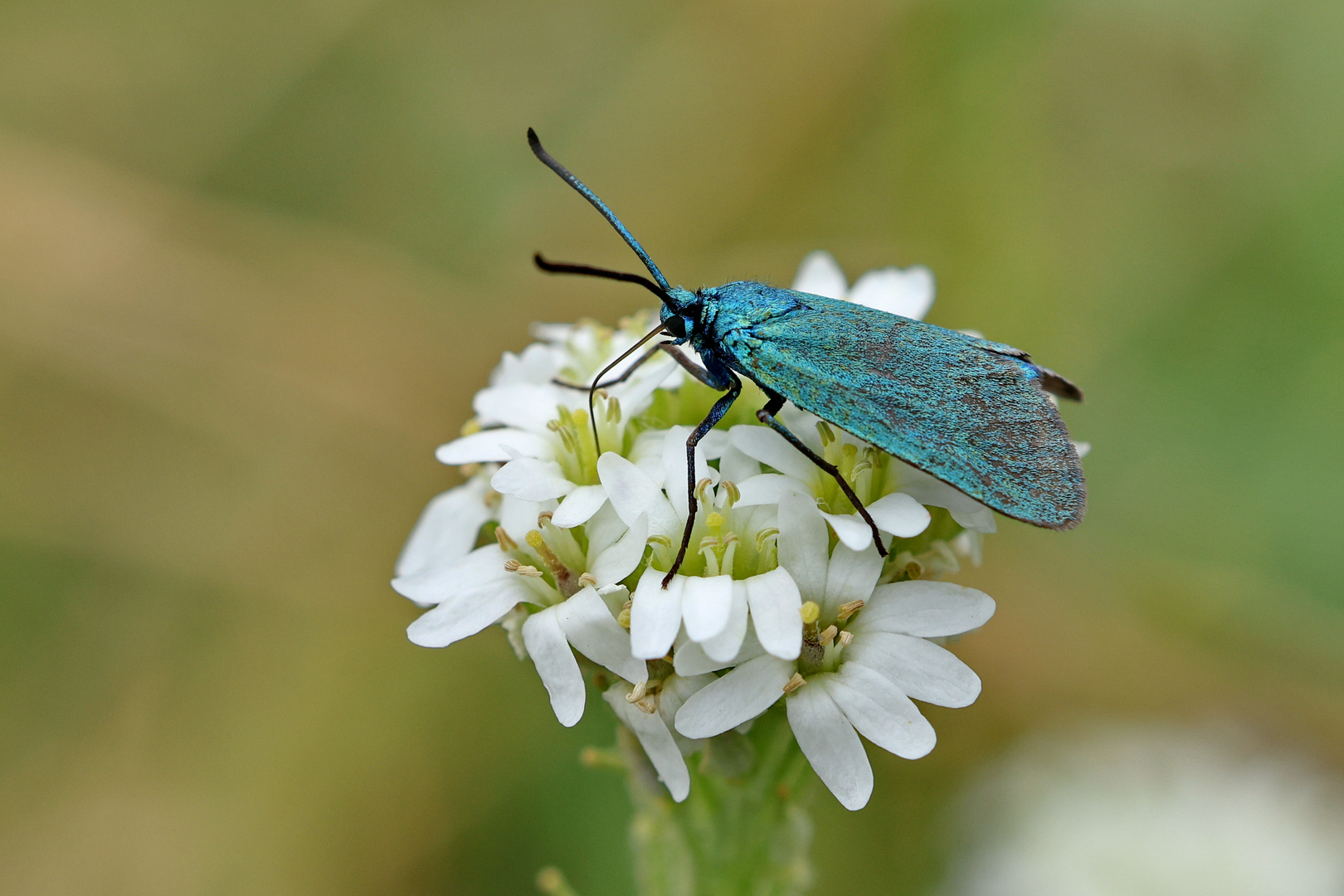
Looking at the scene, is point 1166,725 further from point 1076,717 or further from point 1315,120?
point 1315,120

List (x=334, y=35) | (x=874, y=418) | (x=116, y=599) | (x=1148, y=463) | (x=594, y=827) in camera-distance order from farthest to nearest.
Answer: (x=334, y=35)
(x=1148, y=463)
(x=116, y=599)
(x=594, y=827)
(x=874, y=418)

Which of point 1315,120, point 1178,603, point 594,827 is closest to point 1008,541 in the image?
point 1178,603

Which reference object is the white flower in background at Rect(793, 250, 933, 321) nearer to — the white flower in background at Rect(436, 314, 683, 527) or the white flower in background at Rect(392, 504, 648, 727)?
the white flower in background at Rect(436, 314, 683, 527)

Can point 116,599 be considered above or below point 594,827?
above

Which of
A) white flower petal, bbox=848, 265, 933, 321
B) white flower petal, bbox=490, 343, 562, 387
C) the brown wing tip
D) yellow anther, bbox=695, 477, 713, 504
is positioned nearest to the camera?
yellow anther, bbox=695, 477, 713, 504

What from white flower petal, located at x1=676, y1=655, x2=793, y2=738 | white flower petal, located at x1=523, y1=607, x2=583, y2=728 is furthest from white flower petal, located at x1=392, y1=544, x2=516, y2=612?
white flower petal, located at x1=676, y1=655, x2=793, y2=738

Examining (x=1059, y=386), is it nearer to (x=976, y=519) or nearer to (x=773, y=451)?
(x=976, y=519)

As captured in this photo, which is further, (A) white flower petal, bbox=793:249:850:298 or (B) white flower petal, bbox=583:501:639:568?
(A) white flower petal, bbox=793:249:850:298
